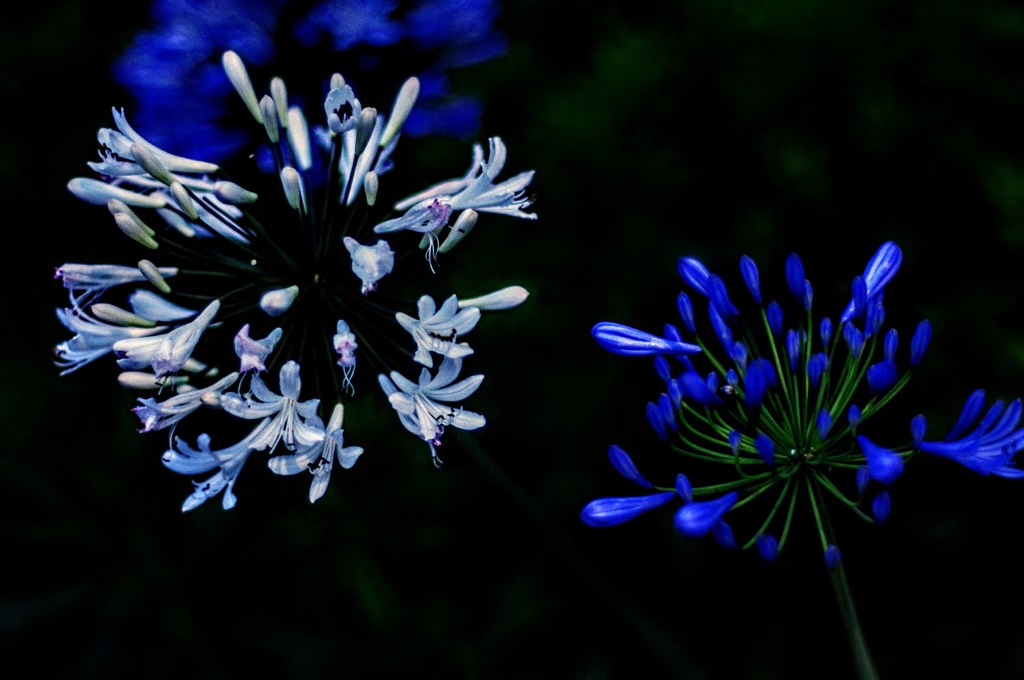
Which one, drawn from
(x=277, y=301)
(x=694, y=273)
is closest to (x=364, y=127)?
(x=277, y=301)

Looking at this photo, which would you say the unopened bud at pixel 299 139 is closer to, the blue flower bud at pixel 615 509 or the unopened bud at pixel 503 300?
the unopened bud at pixel 503 300

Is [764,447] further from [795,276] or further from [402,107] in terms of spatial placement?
[402,107]

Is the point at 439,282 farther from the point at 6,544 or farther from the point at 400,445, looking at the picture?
the point at 6,544

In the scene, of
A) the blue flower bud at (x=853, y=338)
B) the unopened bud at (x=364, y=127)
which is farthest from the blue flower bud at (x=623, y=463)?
the unopened bud at (x=364, y=127)

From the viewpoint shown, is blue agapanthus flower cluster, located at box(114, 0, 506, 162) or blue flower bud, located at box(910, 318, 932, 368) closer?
blue flower bud, located at box(910, 318, 932, 368)

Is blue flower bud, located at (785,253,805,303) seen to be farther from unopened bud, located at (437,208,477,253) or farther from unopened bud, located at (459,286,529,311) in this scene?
unopened bud, located at (437,208,477,253)

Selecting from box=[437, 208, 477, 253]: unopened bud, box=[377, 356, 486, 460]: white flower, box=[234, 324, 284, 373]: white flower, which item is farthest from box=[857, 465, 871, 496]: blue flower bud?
box=[234, 324, 284, 373]: white flower
